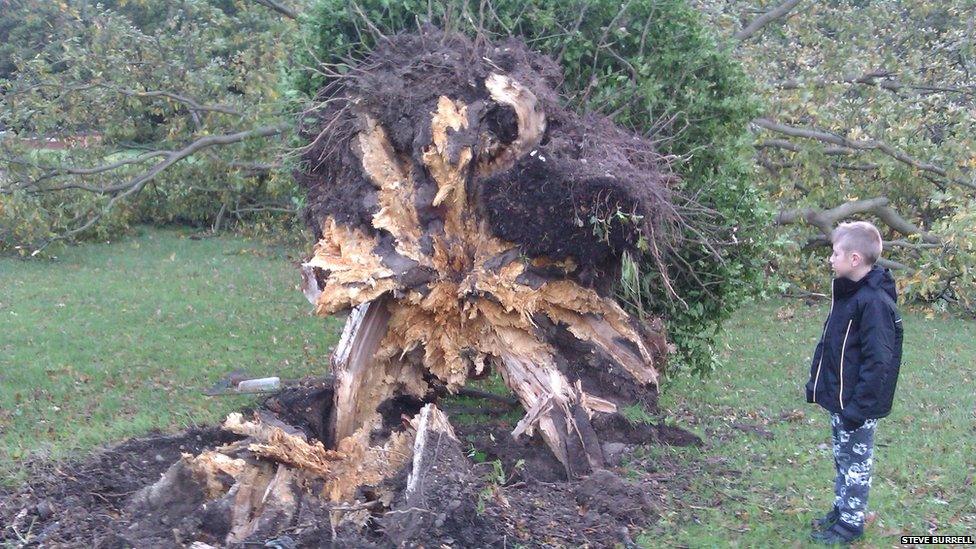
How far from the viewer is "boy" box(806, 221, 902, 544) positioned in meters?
4.21

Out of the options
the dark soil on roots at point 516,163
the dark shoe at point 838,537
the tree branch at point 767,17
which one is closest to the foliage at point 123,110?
the dark soil on roots at point 516,163

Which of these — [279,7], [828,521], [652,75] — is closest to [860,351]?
[828,521]

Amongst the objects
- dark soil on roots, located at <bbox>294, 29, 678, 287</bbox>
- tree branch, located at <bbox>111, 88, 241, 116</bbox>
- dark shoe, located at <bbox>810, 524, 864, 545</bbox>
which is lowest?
tree branch, located at <bbox>111, 88, 241, 116</bbox>

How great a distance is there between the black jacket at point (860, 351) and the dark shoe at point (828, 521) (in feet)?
1.82

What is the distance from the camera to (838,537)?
4398 mm

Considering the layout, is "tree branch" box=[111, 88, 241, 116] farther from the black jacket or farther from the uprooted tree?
the black jacket

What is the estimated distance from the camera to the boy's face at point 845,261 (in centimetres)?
434

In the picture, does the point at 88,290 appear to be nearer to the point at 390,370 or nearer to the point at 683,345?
the point at 390,370

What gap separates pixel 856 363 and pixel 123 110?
447 inches

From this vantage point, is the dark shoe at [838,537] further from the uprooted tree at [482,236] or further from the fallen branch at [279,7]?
the fallen branch at [279,7]

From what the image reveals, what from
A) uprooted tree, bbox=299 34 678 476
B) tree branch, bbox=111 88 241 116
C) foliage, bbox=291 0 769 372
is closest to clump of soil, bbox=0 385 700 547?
uprooted tree, bbox=299 34 678 476

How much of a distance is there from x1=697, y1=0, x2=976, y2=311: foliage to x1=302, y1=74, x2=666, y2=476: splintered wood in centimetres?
493

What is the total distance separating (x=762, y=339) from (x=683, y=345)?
3.47 meters

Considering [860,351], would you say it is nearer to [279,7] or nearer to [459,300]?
[459,300]
